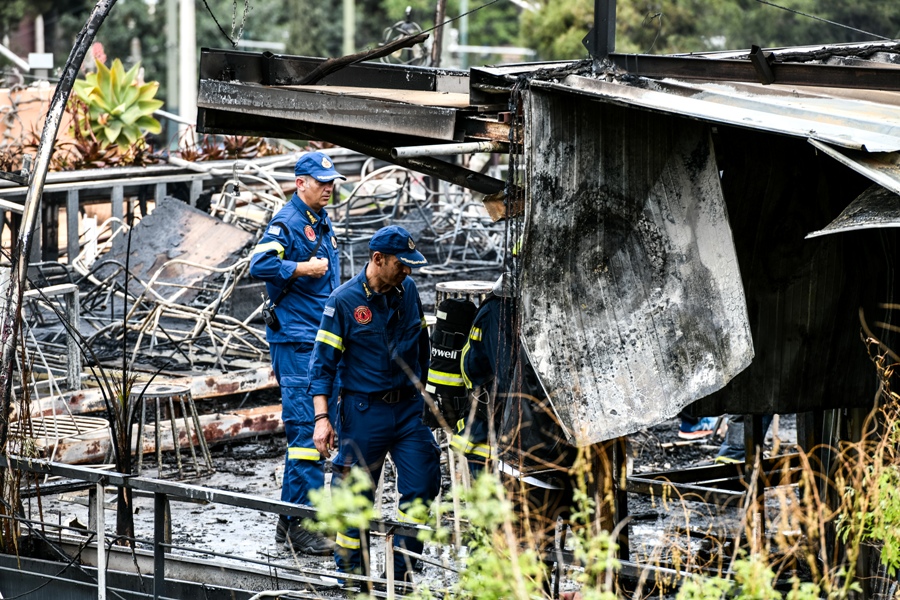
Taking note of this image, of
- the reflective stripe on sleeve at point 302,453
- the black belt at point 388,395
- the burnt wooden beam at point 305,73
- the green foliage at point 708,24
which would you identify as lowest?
the reflective stripe on sleeve at point 302,453

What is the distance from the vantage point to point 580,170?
476 centimetres

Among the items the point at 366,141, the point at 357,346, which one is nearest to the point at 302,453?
the point at 357,346

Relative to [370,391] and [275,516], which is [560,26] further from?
[370,391]

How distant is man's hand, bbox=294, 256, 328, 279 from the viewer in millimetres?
6746

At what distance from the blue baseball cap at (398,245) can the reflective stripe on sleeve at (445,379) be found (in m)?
0.56

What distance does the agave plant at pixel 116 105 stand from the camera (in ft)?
47.9

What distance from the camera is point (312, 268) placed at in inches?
267

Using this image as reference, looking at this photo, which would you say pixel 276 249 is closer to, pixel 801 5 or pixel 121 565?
pixel 121 565

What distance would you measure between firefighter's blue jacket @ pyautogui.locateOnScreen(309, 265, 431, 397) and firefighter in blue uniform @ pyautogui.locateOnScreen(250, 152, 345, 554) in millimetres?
685

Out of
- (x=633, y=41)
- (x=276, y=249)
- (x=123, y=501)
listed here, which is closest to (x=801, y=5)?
(x=633, y=41)

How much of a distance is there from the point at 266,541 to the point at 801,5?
17897mm

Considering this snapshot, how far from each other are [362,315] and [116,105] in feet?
32.5

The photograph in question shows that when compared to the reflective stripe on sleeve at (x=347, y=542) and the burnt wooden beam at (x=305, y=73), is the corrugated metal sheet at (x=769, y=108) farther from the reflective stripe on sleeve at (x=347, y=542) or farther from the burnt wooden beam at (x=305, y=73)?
the reflective stripe on sleeve at (x=347, y=542)

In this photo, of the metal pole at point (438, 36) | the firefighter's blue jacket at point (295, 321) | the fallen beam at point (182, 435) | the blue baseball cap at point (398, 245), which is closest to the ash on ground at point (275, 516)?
the fallen beam at point (182, 435)
